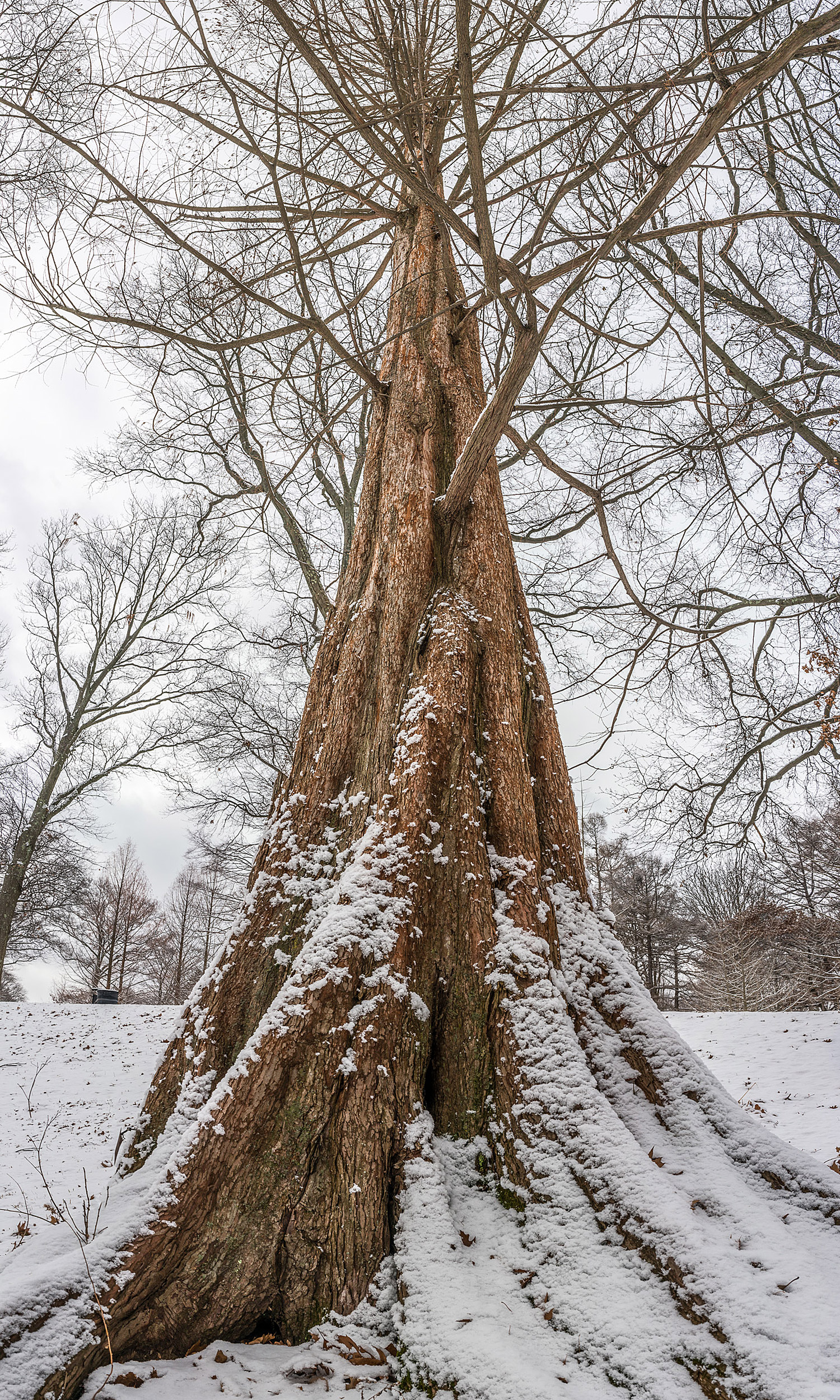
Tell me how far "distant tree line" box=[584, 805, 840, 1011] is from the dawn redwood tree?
72cm

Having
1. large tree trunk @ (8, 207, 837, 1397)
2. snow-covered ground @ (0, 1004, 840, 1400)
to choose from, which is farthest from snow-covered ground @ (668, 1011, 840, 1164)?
large tree trunk @ (8, 207, 837, 1397)

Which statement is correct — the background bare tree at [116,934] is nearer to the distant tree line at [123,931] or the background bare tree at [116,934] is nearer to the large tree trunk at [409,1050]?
the distant tree line at [123,931]

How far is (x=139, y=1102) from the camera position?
17.2 ft

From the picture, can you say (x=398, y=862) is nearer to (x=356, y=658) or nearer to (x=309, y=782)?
(x=309, y=782)

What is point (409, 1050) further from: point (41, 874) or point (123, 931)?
point (123, 931)

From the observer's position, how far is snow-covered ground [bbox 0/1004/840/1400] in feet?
5.13

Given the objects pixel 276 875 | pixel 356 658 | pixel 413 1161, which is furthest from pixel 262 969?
pixel 356 658

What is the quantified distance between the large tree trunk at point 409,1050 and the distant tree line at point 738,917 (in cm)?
70

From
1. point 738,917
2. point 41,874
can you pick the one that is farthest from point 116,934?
point 738,917

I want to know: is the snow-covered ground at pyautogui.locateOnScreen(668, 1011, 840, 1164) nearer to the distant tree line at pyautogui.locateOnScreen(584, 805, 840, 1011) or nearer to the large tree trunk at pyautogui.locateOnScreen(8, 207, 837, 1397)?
the distant tree line at pyautogui.locateOnScreen(584, 805, 840, 1011)

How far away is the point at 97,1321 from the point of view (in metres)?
1.59

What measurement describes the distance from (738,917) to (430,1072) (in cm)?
1367

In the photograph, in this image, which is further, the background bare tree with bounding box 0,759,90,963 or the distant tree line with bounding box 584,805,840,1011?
the background bare tree with bounding box 0,759,90,963

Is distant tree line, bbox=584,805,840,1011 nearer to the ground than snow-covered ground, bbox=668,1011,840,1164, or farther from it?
farther from it
